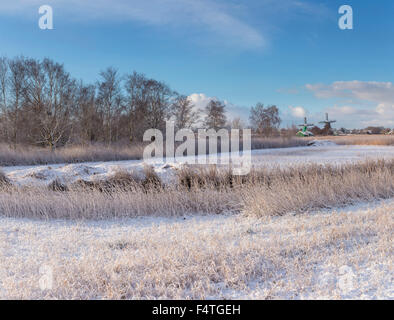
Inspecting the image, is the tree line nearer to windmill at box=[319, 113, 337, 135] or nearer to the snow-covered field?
the snow-covered field

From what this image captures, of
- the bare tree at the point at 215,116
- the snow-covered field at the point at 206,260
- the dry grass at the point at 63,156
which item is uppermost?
the bare tree at the point at 215,116

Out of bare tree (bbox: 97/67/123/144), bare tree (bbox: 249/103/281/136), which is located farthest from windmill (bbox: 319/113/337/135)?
bare tree (bbox: 97/67/123/144)

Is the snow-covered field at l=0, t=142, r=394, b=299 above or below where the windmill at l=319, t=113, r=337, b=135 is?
below

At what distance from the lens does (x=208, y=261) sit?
3.05 meters

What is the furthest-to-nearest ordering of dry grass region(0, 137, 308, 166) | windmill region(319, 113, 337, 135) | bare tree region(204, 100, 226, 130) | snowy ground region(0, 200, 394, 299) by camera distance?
windmill region(319, 113, 337, 135) < bare tree region(204, 100, 226, 130) < dry grass region(0, 137, 308, 166) < snowy ground region(0, 200, 394, 299)

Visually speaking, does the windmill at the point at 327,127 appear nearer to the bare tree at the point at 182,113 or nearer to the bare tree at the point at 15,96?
the bare tree at the point at 182,113

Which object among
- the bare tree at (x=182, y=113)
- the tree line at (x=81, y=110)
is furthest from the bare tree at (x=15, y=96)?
the bare tree at (x=182, y=113)

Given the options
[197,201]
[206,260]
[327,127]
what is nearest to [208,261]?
[206,260]

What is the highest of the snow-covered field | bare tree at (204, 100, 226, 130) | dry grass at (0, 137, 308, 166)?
bare tree at (204, 100, 226, 130)

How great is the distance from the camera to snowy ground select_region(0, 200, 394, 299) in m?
2.52

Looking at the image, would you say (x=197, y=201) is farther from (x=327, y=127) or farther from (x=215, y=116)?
(x=327, y=127)

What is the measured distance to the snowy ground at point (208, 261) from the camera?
2.52 meters
